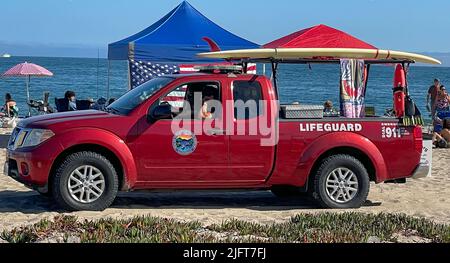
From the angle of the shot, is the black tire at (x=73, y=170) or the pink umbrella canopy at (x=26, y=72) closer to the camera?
the black tire at (x=73, y=170)

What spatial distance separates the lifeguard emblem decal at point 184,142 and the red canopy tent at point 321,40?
5797 mm

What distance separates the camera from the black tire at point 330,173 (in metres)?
9.11

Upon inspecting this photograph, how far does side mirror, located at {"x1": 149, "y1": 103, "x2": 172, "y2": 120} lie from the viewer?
8711mm

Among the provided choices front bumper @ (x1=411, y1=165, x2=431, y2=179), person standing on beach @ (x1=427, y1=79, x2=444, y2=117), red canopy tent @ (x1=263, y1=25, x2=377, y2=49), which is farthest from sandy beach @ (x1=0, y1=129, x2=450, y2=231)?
person standing on beach @ (x1=427, y1=79, x2=444, y2=117)

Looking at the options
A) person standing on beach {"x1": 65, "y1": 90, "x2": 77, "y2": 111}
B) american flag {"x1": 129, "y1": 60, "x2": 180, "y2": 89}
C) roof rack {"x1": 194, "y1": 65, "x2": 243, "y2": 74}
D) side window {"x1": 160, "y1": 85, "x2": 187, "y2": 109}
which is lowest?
person standing on beach {"x1": 65, "y1": 90, "x2": 77, "y2": 111}

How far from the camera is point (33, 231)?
7160mm

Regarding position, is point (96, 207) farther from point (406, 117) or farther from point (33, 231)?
point (406, 117)

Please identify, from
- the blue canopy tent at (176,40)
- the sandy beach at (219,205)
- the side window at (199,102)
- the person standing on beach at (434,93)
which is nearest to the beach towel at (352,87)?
the sandy beach at (219,205)

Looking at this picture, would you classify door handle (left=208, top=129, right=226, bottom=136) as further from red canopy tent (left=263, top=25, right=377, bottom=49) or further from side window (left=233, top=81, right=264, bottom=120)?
red canopy tent (left=263, top=25, right=377, bottom=49)

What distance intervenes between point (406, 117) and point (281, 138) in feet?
5.50

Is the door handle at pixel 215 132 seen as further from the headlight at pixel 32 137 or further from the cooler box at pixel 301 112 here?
the headlight at pixel 32 137

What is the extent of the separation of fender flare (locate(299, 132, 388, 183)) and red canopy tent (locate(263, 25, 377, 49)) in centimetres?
522
